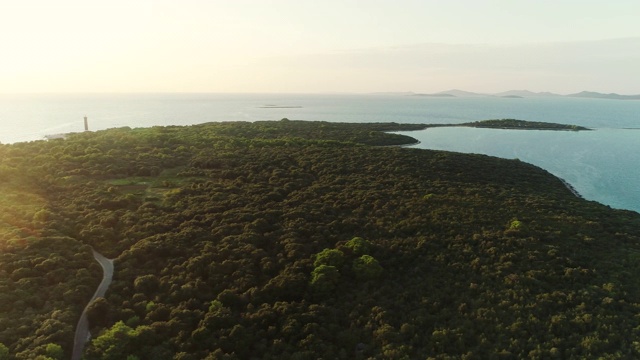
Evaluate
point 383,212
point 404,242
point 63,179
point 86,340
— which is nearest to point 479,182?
point 383,212

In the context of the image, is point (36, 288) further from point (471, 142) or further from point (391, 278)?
point (471, 142)

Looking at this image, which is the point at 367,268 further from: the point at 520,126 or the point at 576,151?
the point at 520,126

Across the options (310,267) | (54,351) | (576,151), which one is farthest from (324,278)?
(576,151)

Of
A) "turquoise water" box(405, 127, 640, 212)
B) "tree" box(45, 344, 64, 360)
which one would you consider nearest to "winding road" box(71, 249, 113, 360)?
"tree" box(45, 344, 64, 360)

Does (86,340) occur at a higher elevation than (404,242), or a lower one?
lower

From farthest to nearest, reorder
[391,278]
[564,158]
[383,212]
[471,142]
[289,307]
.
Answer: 1. [471,142]
2. [564,158]
3. [383,212]
4. [391,278]
5. [289,307]

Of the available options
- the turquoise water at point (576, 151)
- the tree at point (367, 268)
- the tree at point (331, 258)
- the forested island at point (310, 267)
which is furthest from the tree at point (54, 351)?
the turquoise water at point (576, 151)
